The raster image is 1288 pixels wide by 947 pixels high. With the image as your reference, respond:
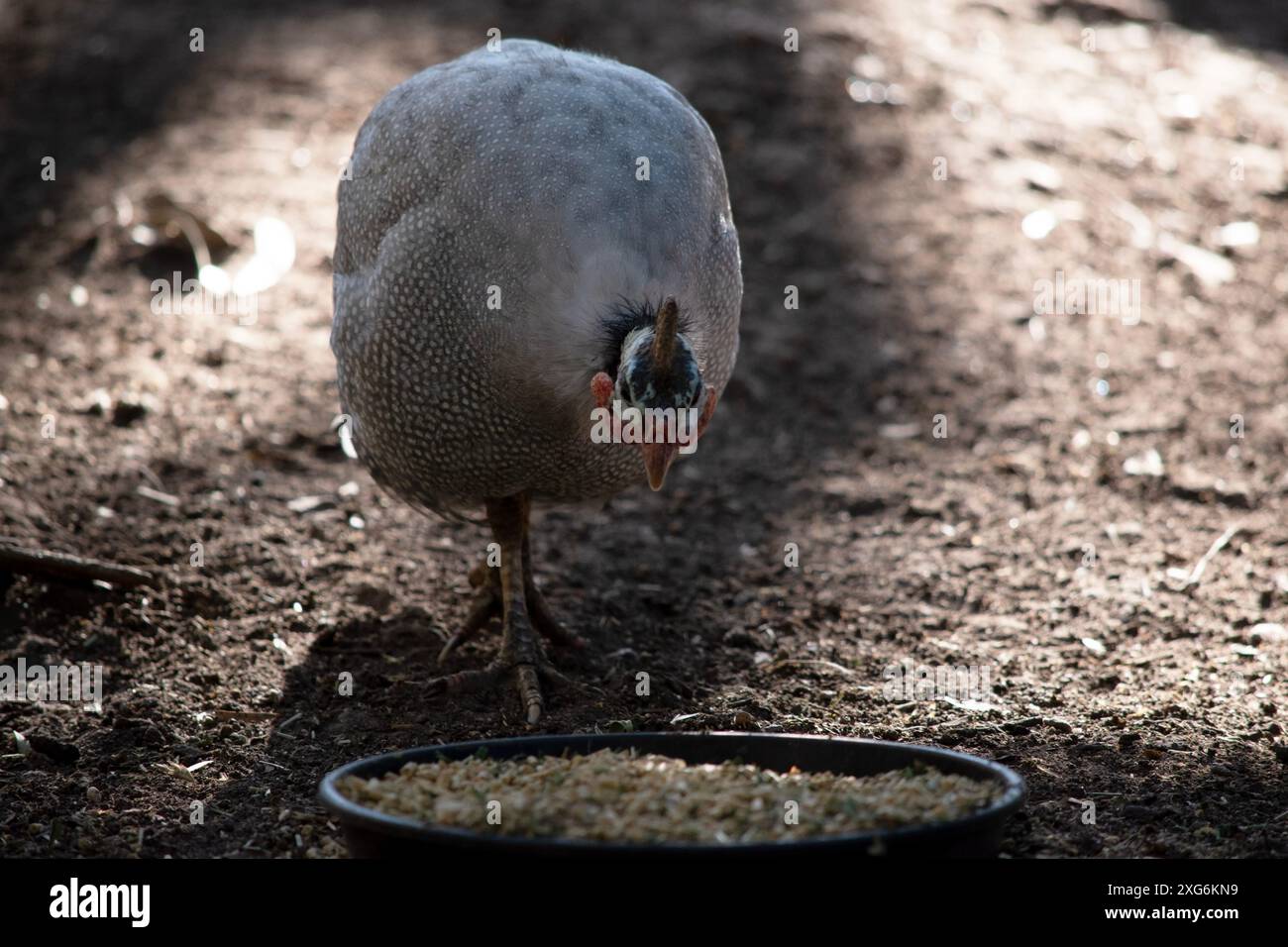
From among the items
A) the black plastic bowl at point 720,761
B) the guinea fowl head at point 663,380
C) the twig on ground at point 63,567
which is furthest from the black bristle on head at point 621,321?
the twig on ground at point 63,567

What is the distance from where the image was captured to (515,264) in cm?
322

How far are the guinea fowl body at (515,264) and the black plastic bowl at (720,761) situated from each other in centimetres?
78

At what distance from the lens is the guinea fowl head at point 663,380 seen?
111 inches

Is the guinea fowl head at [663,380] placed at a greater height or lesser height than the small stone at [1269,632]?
greater

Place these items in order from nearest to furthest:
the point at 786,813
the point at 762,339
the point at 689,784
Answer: the point at 786,813 → the point at 689,784 → the point at 762,339

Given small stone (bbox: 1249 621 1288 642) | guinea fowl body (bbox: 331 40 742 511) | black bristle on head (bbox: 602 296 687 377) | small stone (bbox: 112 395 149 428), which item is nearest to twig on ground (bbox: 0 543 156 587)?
guinea fowl body (bbox: 331 40 742 511)

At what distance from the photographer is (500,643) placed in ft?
13.2

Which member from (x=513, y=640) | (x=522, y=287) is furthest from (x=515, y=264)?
(x=513, y=640)

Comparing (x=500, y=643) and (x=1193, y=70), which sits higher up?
(x=1193, y=70)

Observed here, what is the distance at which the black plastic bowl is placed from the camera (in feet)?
7.25

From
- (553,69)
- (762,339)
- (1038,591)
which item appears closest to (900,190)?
(762,339)

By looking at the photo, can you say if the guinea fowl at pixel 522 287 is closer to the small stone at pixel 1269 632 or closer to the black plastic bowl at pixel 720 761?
the black plastic bowl at pixel 720 761
